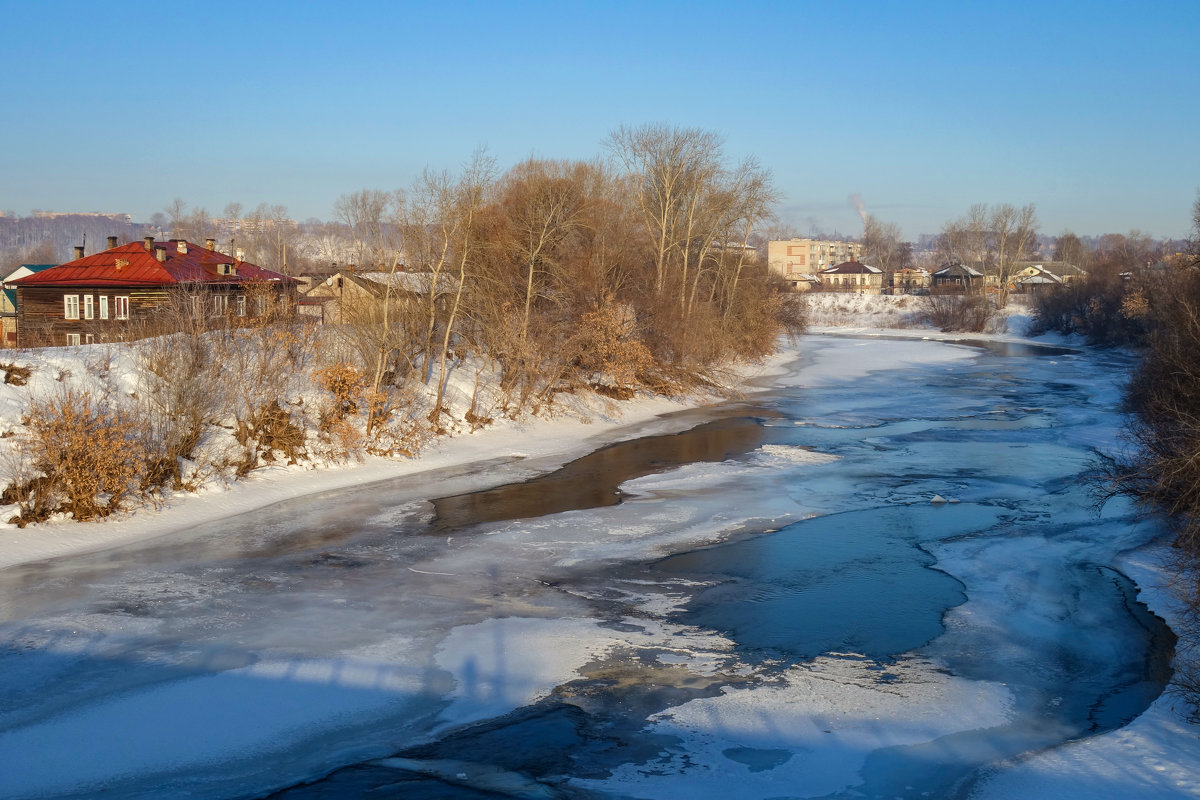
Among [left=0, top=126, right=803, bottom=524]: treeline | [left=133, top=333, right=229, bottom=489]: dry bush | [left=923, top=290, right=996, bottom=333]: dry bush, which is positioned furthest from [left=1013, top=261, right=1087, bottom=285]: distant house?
[left=133, top=333, right=229, bottom=489]: dry bush

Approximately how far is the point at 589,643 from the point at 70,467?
10.8 metres

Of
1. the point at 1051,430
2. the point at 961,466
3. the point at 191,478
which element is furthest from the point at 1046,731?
the point at 1051,430

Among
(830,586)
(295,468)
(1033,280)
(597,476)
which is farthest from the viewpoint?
(1033,280)

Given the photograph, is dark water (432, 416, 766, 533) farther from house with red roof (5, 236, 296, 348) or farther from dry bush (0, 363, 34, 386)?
house with red roof (5, 236, 296, 348)

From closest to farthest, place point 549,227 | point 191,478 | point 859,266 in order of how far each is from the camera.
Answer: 1. point 191,478
2. point 549,227
3. point 859,266

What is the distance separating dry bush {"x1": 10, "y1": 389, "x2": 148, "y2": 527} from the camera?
54.4ft

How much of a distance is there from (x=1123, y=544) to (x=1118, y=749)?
8388mm

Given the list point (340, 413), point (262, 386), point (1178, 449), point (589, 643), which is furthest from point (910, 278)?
point (589, 643)

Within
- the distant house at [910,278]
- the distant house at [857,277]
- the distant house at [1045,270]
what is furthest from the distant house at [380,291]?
the distant house at [910,278]

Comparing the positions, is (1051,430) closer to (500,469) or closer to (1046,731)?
(500,469)

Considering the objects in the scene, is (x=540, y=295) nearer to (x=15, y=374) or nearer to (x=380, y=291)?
(x=380, y=291)

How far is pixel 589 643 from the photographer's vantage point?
11680mm

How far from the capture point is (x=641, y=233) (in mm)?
44594

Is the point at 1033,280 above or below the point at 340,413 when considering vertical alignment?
above
